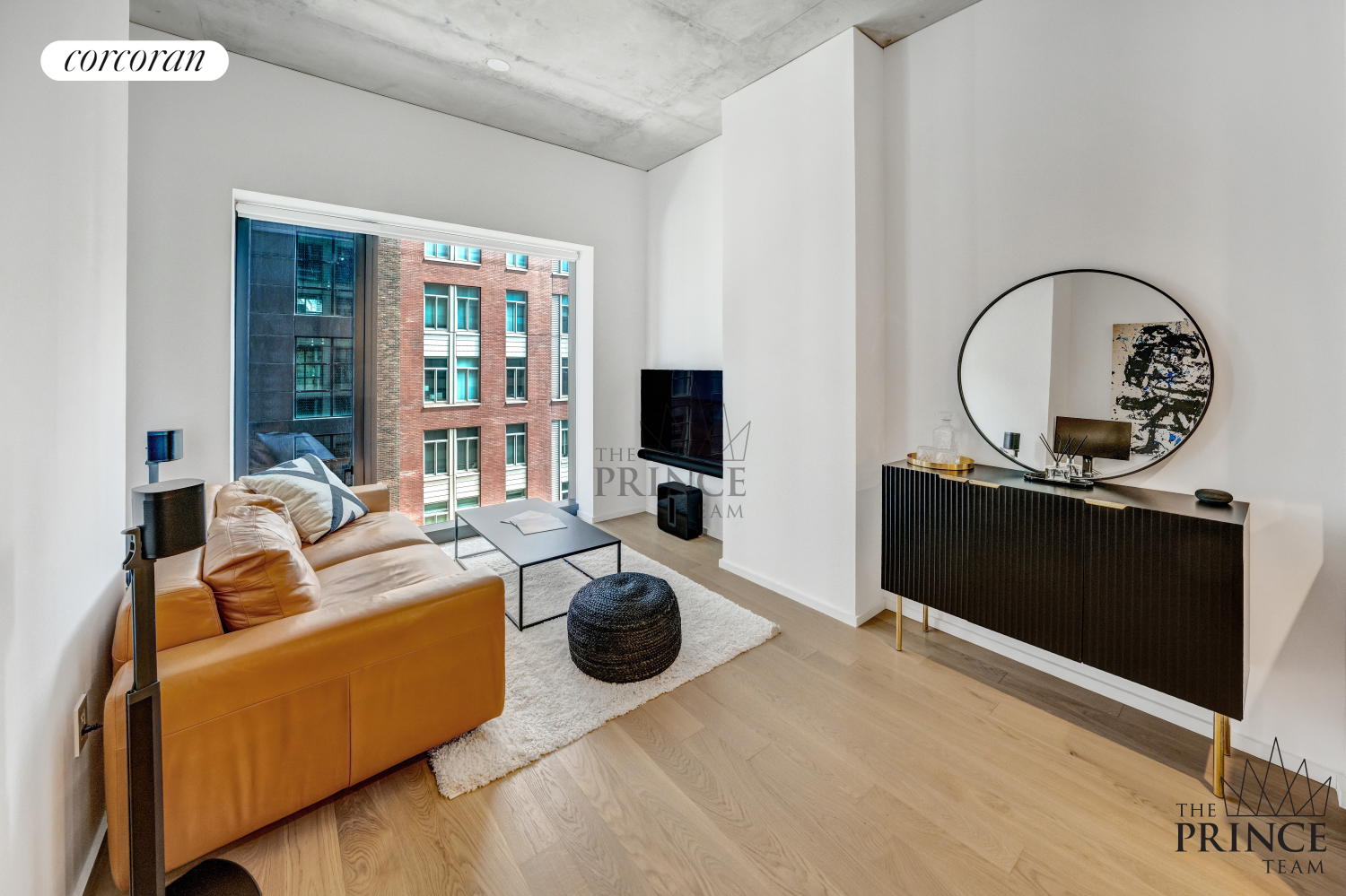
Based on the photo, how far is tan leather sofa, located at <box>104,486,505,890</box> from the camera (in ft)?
4.57

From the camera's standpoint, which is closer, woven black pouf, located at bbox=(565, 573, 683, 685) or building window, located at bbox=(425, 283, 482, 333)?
woven black pouf, located at bbox=(565, 573, 683, 685)

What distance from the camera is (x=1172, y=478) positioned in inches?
81.7

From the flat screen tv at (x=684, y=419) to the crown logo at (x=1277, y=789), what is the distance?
8.66 feet

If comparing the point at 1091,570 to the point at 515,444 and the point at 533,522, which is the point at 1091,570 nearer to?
the point at 533,522

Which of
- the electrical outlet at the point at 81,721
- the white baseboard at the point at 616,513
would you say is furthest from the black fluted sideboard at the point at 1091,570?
the electrical outlet at the point at 81,721

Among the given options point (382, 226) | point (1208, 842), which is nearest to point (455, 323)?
point (382, 226)

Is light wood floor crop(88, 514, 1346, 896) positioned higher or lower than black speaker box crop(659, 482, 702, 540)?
lower

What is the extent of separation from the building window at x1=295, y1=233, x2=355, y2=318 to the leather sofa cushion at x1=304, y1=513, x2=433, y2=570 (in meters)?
1.42

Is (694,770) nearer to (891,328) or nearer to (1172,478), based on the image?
(1172,478)

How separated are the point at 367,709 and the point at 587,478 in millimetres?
3086

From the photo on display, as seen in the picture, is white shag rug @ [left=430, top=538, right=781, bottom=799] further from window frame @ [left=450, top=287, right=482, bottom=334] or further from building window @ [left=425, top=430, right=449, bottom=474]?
window frame @ [left=450, top=287, right=482, bottom=334]

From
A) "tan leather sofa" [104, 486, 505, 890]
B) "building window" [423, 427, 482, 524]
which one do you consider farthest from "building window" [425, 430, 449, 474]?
"tan leather sofa" [104, 486, 505, 890]

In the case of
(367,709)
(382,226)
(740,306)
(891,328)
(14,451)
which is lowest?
(367,709)

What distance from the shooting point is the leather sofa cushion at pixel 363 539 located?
2668 millimetres
